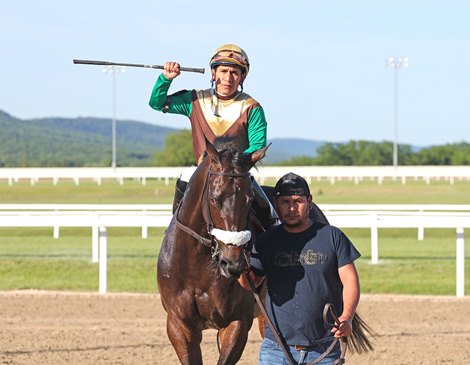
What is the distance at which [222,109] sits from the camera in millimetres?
6676

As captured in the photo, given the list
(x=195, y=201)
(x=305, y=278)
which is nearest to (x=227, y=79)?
(x=195, y=201)

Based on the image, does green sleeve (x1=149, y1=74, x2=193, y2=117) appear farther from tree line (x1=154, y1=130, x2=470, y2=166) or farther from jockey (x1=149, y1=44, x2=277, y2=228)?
tree line (x1=154, y1=130, x2=470, y2=166)

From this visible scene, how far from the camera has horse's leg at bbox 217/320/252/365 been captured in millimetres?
6297

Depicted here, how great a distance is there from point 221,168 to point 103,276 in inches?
346

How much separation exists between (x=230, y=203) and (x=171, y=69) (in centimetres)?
144

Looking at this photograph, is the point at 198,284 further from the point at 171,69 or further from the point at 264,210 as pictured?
the point at 171,69

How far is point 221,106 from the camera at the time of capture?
6688mm

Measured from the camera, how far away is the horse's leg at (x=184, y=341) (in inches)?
251

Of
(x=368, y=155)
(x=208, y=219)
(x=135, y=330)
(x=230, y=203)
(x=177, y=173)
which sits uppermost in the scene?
(x=368, y=155)

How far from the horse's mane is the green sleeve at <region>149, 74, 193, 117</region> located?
0.84 m

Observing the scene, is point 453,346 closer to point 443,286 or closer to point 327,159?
point 443,286

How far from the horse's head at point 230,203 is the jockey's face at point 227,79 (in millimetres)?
1008

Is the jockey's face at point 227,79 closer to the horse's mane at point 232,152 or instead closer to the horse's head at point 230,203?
the horse's mane at point 232,152

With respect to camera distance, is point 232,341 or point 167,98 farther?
point 167,98
